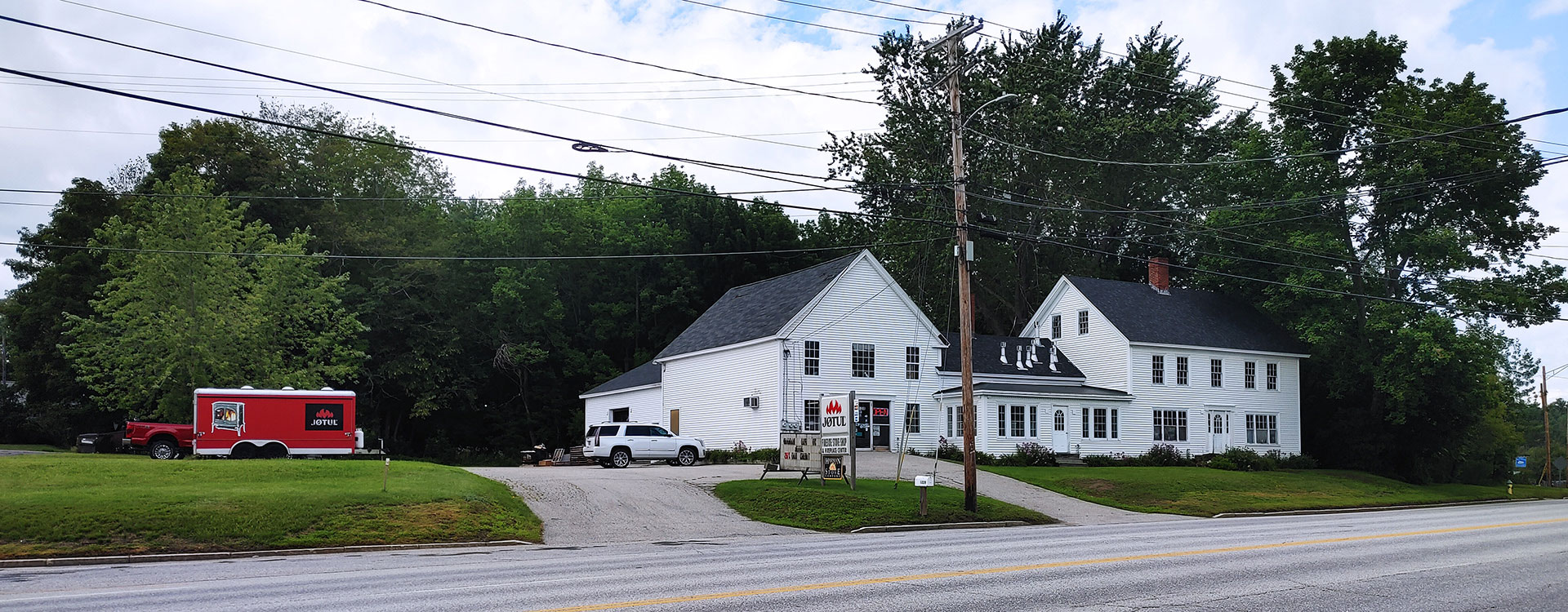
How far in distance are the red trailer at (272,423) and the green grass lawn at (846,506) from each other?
15768 mm

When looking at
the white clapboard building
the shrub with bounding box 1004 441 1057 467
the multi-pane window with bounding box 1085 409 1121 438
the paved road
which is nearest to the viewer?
the paved road

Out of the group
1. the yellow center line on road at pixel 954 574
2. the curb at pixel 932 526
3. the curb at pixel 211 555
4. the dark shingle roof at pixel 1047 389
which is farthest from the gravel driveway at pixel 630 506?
the dark shingle roof at pixel 1047 389

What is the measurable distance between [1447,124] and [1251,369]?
1342 centimetres

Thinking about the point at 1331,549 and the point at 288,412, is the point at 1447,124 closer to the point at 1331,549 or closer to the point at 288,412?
the point at 1331,549

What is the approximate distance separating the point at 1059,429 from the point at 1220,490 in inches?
403

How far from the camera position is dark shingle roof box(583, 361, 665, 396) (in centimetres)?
5159

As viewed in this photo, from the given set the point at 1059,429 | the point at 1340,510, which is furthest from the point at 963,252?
the point at 1059,429

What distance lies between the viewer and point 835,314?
4453 centimetres

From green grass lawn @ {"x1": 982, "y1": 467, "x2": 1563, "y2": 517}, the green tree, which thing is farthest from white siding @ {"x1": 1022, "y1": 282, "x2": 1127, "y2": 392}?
the green tree

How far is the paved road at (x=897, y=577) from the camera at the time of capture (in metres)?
11.0

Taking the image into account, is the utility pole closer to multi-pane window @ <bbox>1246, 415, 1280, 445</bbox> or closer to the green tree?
the green tree

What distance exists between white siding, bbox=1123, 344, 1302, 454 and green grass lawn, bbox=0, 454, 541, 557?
31062 mm

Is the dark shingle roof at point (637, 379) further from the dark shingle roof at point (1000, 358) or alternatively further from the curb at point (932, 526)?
the curb at point (932, 526)

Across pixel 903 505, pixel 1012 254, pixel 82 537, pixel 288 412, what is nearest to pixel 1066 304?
pixel 1012 254
